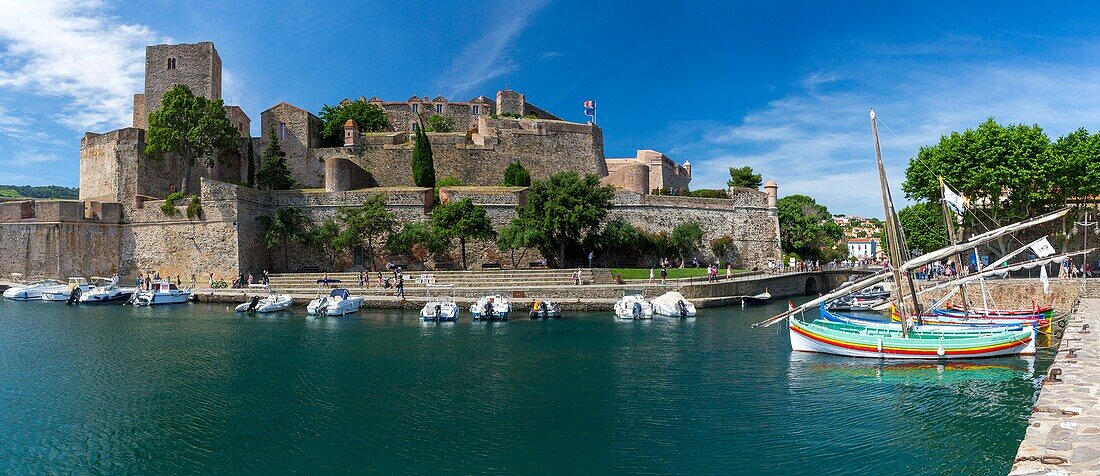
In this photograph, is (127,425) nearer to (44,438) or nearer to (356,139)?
(44,438)

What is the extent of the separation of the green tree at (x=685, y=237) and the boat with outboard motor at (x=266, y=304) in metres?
22.2

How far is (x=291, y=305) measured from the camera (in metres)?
32.2

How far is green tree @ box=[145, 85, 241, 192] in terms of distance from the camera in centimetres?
3747

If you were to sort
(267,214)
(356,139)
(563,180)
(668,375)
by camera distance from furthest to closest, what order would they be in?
(356,139) < (267,214) < (563,180) < (668,375)

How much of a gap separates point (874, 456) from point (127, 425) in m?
13.1

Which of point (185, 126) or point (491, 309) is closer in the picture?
point (491, 309)

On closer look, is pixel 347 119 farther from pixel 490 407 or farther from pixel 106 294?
pixel 490 407

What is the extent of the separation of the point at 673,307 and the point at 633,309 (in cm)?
197

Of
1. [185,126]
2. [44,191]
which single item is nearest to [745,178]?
[185,126]

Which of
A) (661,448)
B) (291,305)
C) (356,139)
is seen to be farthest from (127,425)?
(356,139)

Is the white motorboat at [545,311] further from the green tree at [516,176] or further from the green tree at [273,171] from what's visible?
the green tree at [273,171]

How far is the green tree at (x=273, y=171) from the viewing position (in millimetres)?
42750

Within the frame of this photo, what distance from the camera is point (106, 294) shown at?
111 ft

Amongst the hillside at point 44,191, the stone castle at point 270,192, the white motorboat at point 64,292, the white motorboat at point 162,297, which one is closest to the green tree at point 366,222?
the stone castle at point 270,192
